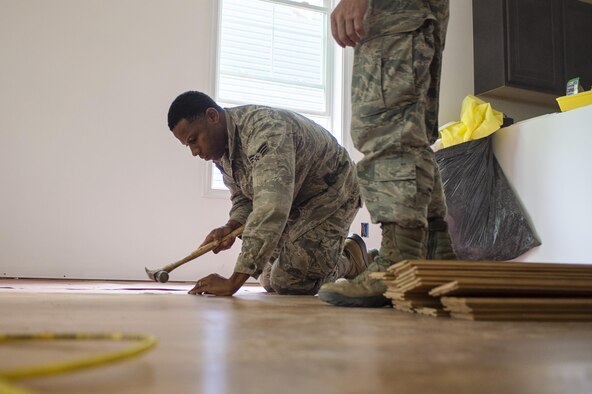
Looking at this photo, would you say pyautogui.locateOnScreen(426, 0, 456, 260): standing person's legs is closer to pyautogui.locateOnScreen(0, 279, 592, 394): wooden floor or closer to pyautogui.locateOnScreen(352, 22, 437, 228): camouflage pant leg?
pyautogui.locateOnScreen(352, 22, 437, 228): camouflage pant leg

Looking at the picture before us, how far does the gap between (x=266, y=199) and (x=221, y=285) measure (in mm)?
318

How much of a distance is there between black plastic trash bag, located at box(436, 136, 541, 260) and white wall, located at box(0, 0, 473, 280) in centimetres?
171

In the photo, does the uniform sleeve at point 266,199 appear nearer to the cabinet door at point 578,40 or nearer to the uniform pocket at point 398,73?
the uniform pocket at point 398,73

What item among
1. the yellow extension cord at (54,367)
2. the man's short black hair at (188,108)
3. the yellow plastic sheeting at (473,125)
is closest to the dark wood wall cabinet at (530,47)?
the yellow plastic sheeting at (473,125)

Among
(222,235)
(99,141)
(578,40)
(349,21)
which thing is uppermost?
(578,40)

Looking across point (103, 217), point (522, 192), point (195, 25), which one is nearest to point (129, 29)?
point (195, 25)

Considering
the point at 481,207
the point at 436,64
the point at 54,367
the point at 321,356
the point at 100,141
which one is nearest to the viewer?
the point at 54,367

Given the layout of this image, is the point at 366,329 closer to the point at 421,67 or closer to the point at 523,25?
the point at 421,67

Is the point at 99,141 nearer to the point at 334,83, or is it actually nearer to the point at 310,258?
the point at 334,83

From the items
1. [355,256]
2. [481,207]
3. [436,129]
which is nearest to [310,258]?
[355,256]

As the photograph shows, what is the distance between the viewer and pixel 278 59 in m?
4.59

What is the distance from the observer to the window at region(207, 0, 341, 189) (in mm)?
4445

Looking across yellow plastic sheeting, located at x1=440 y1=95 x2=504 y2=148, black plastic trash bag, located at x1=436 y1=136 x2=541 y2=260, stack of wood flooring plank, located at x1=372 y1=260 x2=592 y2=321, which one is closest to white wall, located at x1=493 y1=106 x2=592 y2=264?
black plastic trash bag, located at x1=436 y1=136 x2=541 y2=260

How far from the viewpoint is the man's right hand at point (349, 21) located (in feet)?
4.66
